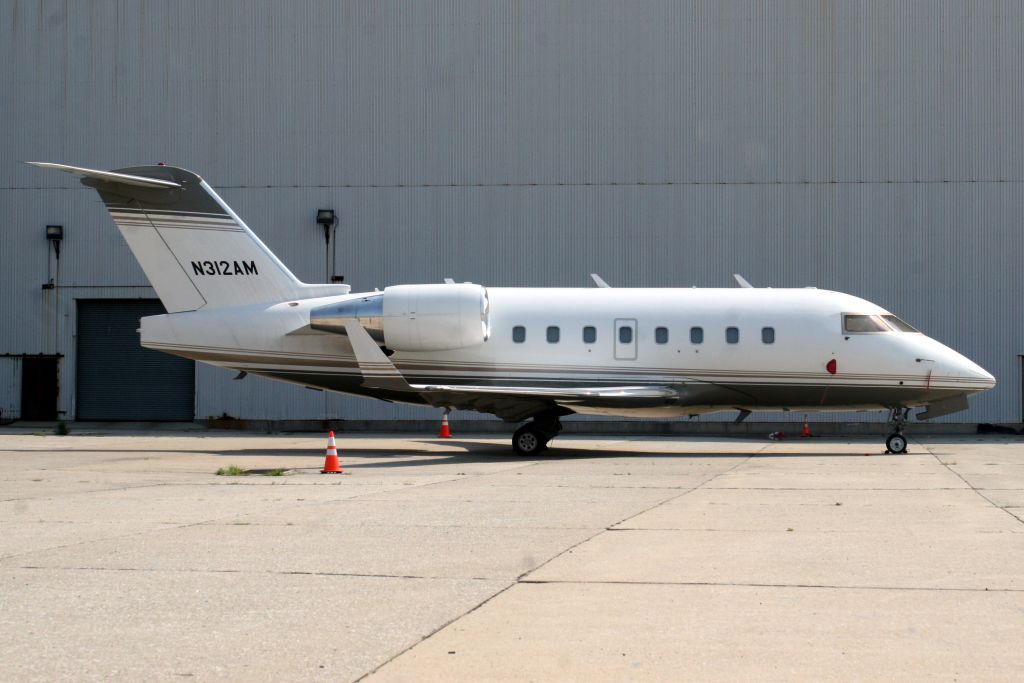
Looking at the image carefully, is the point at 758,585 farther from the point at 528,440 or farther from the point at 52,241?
the point at 52,241

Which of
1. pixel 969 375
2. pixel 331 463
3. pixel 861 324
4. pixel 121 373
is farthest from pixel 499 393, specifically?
pixel 121 373

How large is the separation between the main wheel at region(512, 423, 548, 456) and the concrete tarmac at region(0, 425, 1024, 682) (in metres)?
5.65

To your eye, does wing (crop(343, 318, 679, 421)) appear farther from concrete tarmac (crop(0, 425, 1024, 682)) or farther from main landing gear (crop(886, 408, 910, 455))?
concrete tarmac (crop(0, 425, 1024, 682))

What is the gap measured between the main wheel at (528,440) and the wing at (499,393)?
0.92 feet

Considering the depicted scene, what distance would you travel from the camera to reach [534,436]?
67.8 ft

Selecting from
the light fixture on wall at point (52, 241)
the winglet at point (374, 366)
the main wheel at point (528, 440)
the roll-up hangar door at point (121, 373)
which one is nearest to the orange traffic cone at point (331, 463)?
the winglet at point (374, 366)

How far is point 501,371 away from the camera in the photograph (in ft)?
69.8

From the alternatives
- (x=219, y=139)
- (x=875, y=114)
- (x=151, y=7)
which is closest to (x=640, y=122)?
(x=875, y=114)

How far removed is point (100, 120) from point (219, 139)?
3.41 metres

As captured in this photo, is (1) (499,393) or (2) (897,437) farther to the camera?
(2) (897,437)

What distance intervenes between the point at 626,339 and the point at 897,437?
17.3ft

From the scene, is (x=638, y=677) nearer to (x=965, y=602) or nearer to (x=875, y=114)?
(x=965, y=602)

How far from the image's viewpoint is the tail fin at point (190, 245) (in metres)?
21.2

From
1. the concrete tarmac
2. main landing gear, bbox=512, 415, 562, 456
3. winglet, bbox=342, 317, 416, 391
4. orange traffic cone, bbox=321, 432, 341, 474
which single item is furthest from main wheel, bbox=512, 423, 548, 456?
the concrete tarmac
